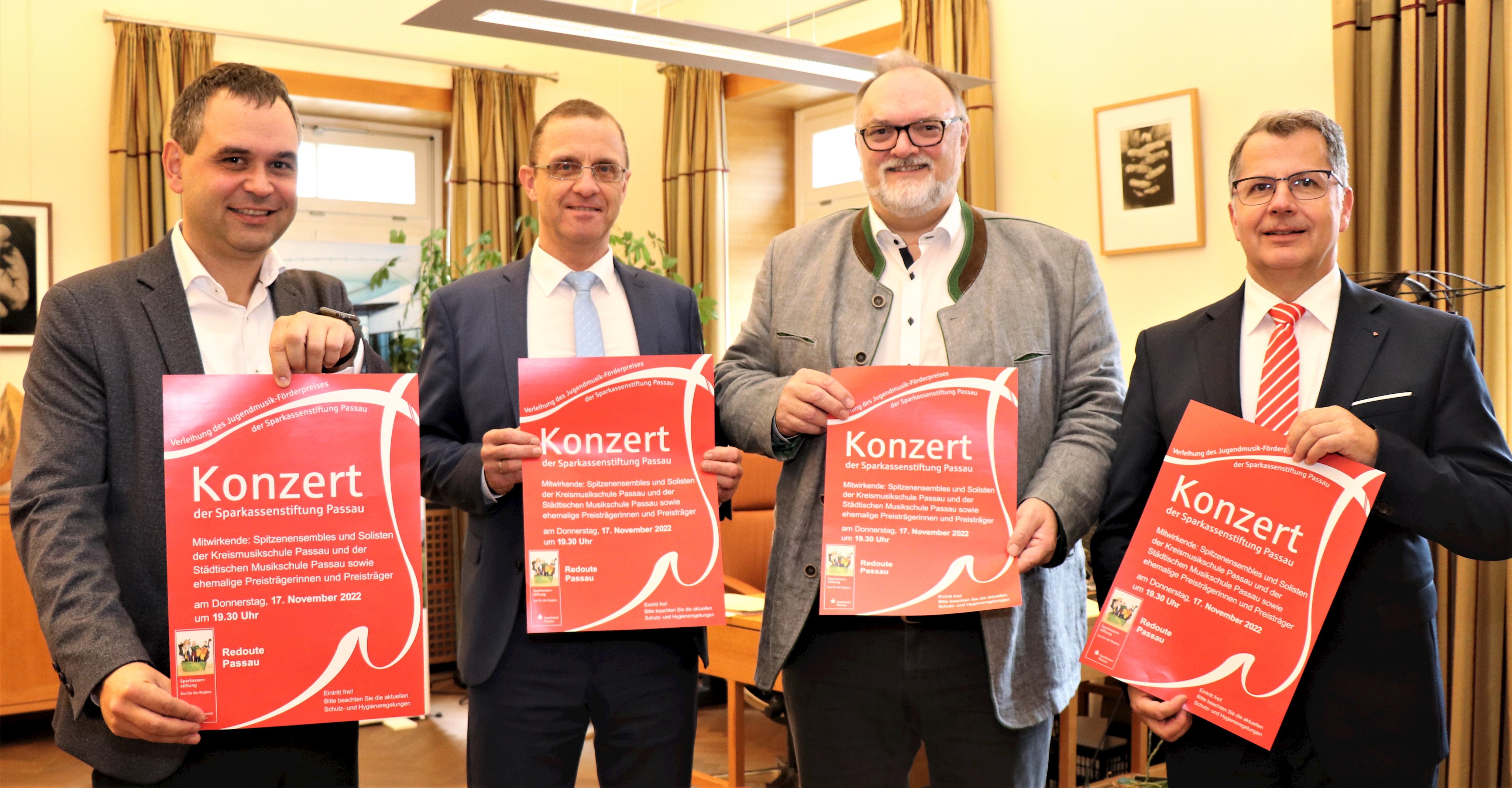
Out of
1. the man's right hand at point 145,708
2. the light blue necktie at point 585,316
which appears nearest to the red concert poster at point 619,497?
the light blue necktie at point 585,316

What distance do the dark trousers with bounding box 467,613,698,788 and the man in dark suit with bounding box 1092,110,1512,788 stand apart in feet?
2.69

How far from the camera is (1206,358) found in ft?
5.95

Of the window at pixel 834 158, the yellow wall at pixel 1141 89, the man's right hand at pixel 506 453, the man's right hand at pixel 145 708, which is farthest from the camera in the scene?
the window at pixel 834 158

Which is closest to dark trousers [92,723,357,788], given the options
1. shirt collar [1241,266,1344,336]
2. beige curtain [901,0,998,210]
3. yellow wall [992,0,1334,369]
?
shirt collar [1241,266,1344,336]

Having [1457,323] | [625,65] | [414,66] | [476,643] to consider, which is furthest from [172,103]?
[1457,323]

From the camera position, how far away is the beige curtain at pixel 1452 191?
3.71m

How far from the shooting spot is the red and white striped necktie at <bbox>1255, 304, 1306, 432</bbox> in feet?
5.69

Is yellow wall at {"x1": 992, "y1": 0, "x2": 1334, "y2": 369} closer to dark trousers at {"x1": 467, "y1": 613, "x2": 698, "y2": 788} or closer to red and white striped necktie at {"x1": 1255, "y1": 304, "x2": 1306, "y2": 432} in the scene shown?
red and white striped necktie at {"x1": 1255, "y1": 304, "x2": 1306, "y2": 432}

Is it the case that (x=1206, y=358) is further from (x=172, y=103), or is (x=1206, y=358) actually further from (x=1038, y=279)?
(x=172, y=103)

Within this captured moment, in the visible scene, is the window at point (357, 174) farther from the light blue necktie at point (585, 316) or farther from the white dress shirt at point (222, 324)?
the white dress shirt at point (222, 324)

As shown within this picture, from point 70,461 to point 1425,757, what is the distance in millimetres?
2008

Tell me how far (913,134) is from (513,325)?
839mm

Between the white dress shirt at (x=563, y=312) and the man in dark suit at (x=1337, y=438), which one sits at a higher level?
the white dress shirt at (x=563, y=312)

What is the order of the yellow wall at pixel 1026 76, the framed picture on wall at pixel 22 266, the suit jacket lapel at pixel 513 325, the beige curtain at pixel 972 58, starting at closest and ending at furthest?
the suit jacket lapel at pixel 513 325, the yellow wall at pixel 1026 76, the beige curtain at pixel 972 58, the framed picture on wall at pixel 22 266
